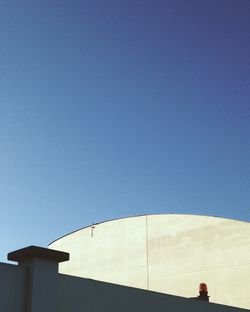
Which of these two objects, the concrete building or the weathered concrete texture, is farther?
the weathered concrete texture

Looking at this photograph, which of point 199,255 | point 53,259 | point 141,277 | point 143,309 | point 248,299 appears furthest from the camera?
point 141,277

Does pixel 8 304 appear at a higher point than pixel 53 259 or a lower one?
lower

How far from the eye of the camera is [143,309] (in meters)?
11.3

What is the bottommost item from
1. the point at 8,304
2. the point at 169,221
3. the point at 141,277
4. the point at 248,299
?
the point at 8,304

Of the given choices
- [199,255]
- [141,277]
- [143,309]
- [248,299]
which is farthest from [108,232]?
[143,309]

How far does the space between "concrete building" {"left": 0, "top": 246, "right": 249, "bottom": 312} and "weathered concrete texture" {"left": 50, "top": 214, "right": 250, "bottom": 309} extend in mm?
13910

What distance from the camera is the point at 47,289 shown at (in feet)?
28.8

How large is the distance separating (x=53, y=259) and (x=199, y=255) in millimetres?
17066

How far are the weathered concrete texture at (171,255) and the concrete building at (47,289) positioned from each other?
13.9 m

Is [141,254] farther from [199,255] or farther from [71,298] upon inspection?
[71,298]

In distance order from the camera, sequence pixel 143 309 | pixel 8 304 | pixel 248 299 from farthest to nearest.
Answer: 1. pixel 248 299
2. pixel 143 309
3. pixel 8 304

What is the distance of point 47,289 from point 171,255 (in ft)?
58.6

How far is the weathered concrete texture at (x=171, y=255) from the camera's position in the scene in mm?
23453

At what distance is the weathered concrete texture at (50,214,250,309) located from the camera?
923 inches
